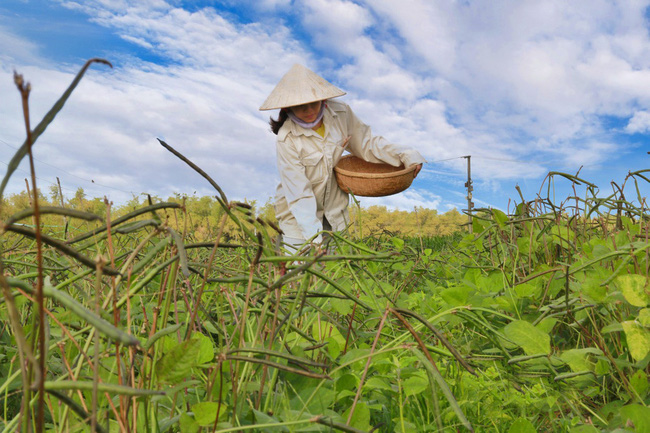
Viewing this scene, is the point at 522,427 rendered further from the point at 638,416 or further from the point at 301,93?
the point at 301,93

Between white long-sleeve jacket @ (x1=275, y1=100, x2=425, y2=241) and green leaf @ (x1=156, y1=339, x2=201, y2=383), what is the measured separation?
3.94 metres

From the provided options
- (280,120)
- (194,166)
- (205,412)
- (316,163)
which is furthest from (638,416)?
(280,120)

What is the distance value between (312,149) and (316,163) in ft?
0.60

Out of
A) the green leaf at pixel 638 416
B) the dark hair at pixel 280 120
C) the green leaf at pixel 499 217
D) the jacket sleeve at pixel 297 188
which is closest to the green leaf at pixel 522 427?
the green leaf at pixel 638 416

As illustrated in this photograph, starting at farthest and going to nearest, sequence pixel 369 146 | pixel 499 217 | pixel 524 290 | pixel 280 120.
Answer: pixel 369 146 → pixel 280 120 → pixel 499 217 → pixel 524 290

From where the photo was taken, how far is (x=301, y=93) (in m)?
4.70

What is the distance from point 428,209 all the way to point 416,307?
14431mm

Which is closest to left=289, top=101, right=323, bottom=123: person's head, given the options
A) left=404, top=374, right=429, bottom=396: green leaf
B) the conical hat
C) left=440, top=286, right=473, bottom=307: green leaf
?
the conical hat

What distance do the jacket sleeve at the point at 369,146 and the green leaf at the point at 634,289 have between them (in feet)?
13.4

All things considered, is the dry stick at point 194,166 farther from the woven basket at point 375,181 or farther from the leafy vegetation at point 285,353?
the woven basket at point 375,181

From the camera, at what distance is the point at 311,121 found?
5055 mm

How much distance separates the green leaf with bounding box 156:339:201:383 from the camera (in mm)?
614

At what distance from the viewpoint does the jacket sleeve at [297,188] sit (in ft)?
15.2

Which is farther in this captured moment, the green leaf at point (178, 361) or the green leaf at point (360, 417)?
the green leaf at point (360, 417)
